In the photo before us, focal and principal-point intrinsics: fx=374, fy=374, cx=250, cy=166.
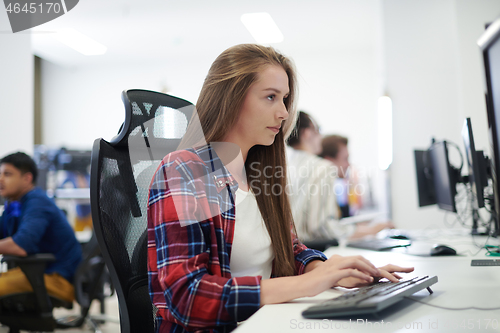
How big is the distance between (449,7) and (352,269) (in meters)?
3.88

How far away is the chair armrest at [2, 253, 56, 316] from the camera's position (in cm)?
188

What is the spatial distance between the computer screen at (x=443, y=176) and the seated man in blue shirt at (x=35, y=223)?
213 cm

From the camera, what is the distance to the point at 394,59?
3.85 m

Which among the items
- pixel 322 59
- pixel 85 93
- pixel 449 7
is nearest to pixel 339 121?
pixel 322 59

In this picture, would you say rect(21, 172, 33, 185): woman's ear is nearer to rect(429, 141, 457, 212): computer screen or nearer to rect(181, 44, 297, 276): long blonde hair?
rect(181, 44, 297, 276): long blonde hair

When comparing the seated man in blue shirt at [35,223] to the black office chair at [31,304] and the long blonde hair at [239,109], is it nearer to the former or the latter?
the black office chair at [31,304]

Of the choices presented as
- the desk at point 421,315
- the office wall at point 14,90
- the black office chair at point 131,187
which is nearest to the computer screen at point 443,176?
the desk at point 421,315

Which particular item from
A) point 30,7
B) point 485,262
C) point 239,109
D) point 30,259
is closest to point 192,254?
point 239,109

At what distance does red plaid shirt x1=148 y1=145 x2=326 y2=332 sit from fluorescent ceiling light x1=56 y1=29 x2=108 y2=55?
4569mm

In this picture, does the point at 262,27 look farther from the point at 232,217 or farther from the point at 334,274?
the point at 334,274

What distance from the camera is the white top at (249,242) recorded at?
89 cm

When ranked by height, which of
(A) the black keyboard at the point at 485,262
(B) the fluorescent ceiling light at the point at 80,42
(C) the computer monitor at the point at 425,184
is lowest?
(A) the black keyboard at the point at 485,262

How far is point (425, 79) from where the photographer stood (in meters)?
3.76

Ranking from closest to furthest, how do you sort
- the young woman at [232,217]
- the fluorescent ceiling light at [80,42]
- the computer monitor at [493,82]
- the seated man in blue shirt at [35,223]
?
the young woman at [232,217]
the computer monitor at [493,82]
the seated man in blue shirt at [35,223]
the fluorescent ceiling light at [80,42]
